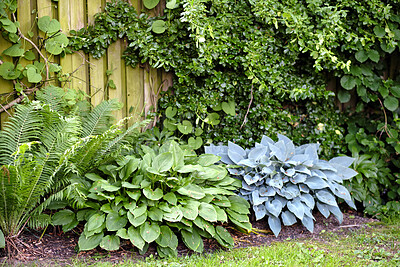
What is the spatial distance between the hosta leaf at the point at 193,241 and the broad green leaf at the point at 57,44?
2.02 meters

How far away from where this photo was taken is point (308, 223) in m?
3.11

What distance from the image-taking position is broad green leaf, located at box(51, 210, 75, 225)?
106 inches

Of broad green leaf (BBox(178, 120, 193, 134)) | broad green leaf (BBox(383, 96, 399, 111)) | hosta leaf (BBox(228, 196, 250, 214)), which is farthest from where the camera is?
broad green leaf (BBox(383, 96, 399, 111))

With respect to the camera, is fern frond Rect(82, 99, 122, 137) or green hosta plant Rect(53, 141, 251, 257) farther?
fern frond Rect(82, 99, 122, 137)

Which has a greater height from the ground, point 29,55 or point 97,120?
point 29,55

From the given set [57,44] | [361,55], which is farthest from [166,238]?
[361,55]

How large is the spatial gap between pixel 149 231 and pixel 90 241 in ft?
1.41

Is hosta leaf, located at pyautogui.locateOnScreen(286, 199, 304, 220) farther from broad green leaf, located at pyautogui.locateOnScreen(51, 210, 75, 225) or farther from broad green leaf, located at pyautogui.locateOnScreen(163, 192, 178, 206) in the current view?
broad green leaf, located at pyautogui.locateOnScreen(51, 210, 75, 225)

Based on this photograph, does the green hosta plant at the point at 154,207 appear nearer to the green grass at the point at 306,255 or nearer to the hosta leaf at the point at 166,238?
the hosta leaf at the point at 166,238

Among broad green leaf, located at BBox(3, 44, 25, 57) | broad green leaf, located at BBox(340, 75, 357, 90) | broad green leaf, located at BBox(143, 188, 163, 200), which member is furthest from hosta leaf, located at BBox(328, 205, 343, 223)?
broad green leaf, located at BBox(3, 44, 25, 57)

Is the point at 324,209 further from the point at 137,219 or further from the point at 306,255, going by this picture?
the point at 137,219

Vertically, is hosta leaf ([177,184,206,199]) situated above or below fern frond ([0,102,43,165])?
below

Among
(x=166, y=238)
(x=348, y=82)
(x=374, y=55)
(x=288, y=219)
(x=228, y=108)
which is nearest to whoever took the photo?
(x=166, y=238)

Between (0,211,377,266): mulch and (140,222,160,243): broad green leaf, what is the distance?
0.21 metres
